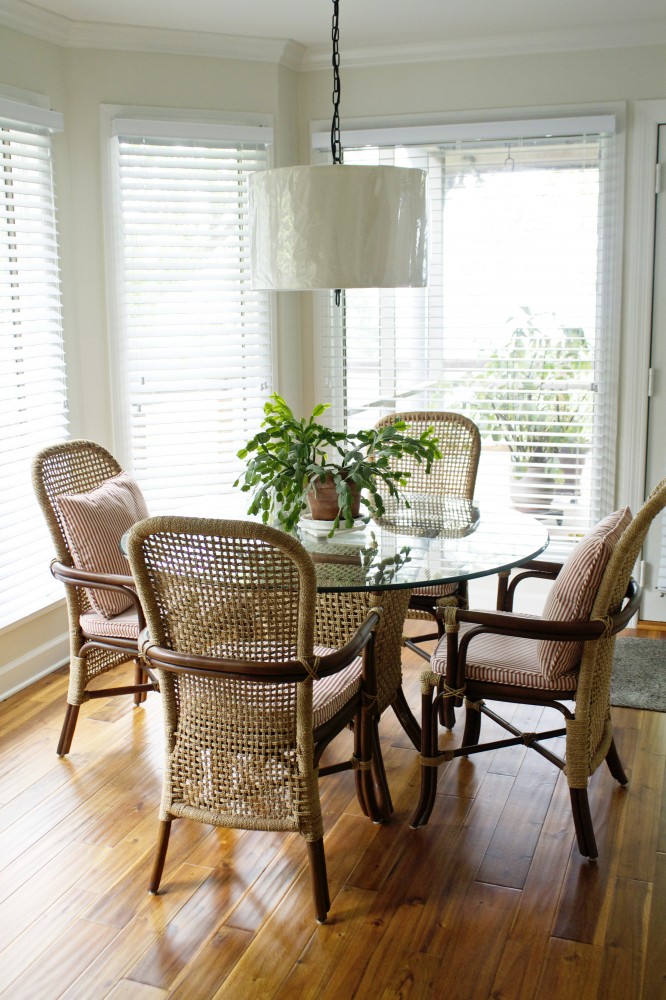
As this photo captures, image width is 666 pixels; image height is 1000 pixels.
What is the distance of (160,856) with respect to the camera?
2523mm

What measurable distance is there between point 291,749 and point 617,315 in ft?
9.53

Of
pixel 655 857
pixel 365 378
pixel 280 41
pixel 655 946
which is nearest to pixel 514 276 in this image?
pixel 365 378

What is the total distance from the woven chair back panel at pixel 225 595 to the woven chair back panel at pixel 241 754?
11cm

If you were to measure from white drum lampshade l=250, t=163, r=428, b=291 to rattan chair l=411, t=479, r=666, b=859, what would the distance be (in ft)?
3.05

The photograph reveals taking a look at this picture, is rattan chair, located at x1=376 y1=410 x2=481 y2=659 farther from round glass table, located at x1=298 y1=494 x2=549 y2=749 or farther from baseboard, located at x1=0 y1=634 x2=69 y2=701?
baseboard, located at x1=0 y1=634 x2=69 y2=701

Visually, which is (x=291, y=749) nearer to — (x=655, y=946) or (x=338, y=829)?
(x=338, y=829)

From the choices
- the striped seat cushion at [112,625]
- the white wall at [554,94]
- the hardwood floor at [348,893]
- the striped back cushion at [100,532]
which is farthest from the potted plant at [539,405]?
the striped seat cushion at [112,625]

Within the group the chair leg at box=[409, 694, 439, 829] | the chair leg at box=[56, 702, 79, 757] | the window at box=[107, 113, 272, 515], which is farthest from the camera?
the window at box=[107, 113, 272, 515]

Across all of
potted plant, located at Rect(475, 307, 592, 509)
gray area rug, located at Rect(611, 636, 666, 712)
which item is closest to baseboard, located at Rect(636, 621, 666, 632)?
gray area rug, located at Rect(611, 636, 666, 712)

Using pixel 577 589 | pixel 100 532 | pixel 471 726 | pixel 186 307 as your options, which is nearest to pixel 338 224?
pixel 577 589

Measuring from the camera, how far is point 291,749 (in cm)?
236

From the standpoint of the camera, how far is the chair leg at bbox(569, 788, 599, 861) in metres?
2.67

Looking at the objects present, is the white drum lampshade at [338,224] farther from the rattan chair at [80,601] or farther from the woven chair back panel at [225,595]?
the rattan chair at [80,601]

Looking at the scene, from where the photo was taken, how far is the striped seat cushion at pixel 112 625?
3.18m
